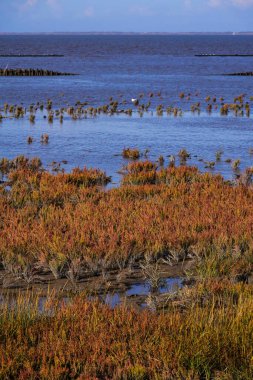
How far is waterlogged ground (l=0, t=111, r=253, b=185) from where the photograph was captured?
22.9 metres

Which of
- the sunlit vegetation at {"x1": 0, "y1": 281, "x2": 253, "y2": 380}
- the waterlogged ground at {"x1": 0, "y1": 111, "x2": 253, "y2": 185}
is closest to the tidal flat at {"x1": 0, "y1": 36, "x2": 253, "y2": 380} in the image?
the sunlit vegetation at {"x1": 0, "y1": 281, "x2": 253, "y2": 380}

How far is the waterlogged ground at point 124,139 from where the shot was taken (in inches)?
902

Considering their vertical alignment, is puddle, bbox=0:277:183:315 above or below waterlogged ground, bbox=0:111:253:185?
above

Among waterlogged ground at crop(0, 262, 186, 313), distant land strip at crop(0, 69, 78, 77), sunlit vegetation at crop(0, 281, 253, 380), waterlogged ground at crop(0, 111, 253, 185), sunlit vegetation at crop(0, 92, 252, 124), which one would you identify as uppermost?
sunlit vegetation at crop(0, 281, 253, 380)

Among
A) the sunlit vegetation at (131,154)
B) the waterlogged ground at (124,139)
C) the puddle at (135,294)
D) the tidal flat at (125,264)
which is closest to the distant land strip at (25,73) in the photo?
the waterlogged ground at (124,139)

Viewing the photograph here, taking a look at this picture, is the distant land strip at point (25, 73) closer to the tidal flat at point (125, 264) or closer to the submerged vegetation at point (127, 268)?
the tidal flat at point (125, 264)

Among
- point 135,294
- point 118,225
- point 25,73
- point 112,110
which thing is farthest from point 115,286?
point 25,73

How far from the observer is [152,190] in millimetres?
15469

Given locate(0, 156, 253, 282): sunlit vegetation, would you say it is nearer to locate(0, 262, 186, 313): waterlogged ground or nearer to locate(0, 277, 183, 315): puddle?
locate(0, 262, 186, 313): waterlogged ground

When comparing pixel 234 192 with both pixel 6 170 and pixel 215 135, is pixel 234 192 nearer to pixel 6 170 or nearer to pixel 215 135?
pixel 6 170

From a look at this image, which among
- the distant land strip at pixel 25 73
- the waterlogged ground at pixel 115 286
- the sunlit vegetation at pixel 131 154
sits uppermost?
the waterlogged ground at pixel 115 286

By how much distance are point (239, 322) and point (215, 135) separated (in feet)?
74.6

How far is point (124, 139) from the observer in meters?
27.5

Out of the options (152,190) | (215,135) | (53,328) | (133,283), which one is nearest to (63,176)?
(152,190)
